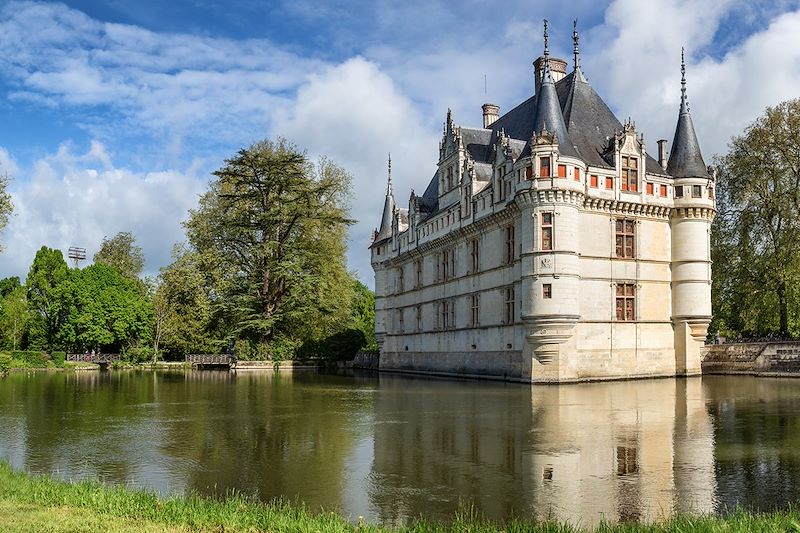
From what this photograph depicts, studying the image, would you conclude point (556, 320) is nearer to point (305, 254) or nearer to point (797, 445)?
point (797, 445)

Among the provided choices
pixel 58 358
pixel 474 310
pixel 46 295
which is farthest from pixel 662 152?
pixel 46 295

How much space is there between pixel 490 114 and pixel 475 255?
1337cm

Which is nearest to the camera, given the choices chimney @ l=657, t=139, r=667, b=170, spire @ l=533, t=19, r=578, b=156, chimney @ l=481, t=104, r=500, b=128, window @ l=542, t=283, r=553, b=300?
window @ l=542, t=283, r=553, b=300

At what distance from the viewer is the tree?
76.0 meters

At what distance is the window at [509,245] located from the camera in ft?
112

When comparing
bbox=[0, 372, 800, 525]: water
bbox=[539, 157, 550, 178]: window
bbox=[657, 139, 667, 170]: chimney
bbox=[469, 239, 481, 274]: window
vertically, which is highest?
bbox=[657, 139, 667, 170]: chimney

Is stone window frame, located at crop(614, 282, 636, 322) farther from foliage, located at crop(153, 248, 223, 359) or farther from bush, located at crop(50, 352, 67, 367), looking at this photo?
bush, located at crop(50, 352, 67, 367)

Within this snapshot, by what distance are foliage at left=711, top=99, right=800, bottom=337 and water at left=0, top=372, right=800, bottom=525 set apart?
17.7m

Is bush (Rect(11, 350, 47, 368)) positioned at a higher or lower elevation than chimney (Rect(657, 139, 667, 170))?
lower

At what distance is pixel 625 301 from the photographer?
3319 centimetres

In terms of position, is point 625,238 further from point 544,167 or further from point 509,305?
point 509,305

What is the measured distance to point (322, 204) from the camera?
Answer: 50500 mm

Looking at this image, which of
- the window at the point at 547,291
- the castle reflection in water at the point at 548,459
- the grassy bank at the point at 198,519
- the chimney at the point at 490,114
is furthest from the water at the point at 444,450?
the chimney at the point at 490,114

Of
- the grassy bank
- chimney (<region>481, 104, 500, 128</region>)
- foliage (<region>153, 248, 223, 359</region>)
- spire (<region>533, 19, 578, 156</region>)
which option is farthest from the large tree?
the grassy bank
